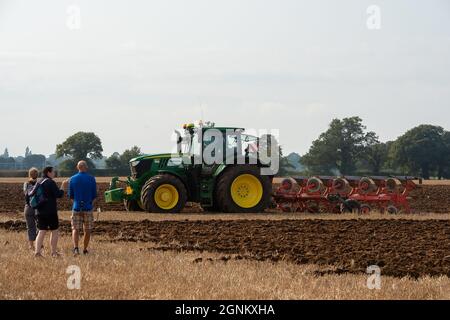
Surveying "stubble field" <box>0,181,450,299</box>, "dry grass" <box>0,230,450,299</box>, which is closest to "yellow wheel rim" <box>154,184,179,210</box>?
"stubble field" <box>0,181,450,299</box>

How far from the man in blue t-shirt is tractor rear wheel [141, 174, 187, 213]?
28.0 feet

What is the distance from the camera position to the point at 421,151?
97062 mm

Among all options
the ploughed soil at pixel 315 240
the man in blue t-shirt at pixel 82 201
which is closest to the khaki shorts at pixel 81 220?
the man in blue t-shirt at pixel 82 201

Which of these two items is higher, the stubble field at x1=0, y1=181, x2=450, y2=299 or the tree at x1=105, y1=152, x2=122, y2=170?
the tree at x1=105, y1=152, x2=122, y2=170

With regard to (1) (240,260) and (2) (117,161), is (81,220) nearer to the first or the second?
(1) (240,260)

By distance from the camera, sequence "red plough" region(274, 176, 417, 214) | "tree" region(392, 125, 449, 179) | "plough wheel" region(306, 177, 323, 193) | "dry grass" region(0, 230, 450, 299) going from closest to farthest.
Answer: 1. "dry grass" region(0, 230, 450, 299)
2. "red plough" region(274, 176, 417, 214)
3. "plough wheel" region(306, 177, 323, 193)
4. "tree" region(392, 125, 449, 179)

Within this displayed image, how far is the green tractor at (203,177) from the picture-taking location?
20734 millimetres

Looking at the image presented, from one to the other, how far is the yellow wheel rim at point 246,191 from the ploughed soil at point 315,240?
2.85 meters

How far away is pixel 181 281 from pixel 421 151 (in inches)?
3622

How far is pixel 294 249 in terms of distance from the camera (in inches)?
504

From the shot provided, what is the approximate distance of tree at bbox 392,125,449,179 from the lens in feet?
313

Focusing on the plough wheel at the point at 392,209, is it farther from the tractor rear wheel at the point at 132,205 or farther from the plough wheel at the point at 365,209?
the tractor rear wheel at the point at 132,205

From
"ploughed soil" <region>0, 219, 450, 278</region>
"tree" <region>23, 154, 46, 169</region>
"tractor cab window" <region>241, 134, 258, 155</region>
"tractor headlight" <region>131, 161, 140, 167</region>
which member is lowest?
"ploughed soil" <region>0, 219, 450, 278</region>

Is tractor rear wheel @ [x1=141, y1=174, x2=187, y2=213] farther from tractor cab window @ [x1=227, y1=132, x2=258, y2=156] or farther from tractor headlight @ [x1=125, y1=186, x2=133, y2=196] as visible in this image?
tractor cab window @ [x1=227, y1=132, x2=258, y2=156]
